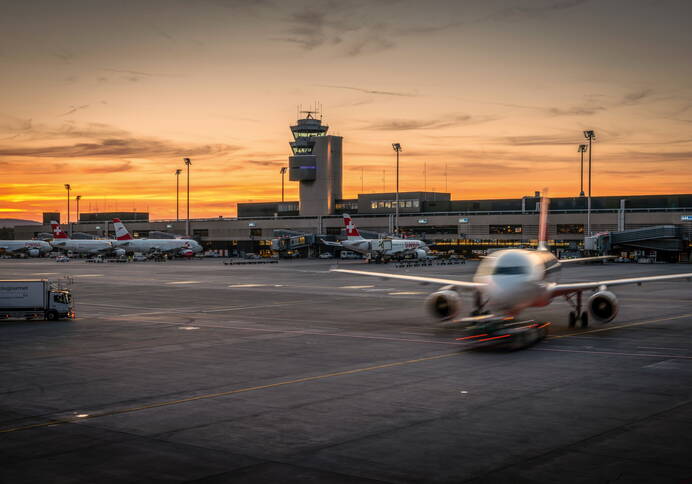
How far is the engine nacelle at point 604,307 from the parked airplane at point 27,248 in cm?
18168

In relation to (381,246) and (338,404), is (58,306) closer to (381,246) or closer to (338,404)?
(338,404)

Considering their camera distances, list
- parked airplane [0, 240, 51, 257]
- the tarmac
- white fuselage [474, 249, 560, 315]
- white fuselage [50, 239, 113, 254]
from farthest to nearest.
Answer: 1. parked airplane [0, 240, 51, 257]
2. white fuselage [50, 239, 113, 254]
3. white fuselage [474, 249, 560, 315]
4. the tarmac

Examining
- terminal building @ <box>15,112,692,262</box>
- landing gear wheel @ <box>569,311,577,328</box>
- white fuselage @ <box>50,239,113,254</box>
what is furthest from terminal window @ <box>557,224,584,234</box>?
landing gear wheel @ <box>569,311,577,328</box>

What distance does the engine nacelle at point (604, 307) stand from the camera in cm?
3756

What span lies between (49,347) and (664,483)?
28207mm

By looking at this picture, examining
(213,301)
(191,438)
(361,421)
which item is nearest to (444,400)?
(361,421)

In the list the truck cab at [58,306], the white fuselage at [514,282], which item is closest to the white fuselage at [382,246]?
the truck cab at [58,306]

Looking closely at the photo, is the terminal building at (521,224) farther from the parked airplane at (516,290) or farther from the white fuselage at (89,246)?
the parked airplane at (516,290)

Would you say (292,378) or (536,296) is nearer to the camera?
(292,378)

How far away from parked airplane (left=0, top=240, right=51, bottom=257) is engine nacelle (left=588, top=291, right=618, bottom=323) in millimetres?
181677

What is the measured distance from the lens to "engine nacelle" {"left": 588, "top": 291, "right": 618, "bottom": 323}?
37.6 meters

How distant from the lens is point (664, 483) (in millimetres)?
14062

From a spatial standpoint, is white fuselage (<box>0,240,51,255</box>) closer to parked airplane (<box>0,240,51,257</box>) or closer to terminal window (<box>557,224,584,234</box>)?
parked airplane (<box>0,240,51,257</box>)

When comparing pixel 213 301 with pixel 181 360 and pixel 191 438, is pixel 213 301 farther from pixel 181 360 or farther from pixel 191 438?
pixel 191 438
